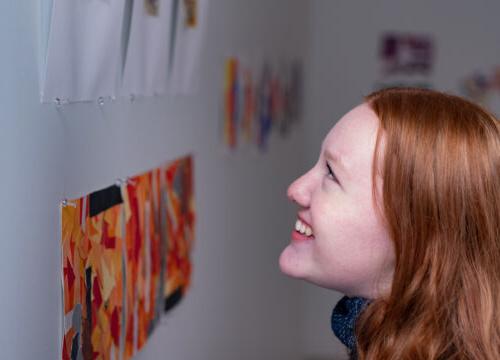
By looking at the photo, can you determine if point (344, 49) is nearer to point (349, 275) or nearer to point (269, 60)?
point (269, 60)

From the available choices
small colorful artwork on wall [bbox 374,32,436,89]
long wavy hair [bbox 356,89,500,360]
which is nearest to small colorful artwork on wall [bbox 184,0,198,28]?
long wavy hair [bbox 356,89,500,360]

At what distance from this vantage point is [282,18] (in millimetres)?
3693

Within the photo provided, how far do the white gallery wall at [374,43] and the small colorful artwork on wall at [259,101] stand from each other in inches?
17.4

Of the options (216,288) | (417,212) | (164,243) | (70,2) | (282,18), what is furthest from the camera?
(282,18)

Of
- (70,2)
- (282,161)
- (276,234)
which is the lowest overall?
(276,234)

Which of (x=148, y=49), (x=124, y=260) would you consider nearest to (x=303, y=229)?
(x=124, y=260)

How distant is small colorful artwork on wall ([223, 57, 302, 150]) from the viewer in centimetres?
258

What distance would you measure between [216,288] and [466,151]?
1283mm

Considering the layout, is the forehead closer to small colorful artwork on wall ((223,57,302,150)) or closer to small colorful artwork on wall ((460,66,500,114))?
small colorful artwork on wall ((223,57,302,150))

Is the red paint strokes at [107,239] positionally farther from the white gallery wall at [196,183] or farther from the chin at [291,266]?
the chin at [291,266]

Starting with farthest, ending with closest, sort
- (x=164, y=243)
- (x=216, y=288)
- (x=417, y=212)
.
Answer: (x=216, y=288)
(x=164, y=243)
(x=417, y=212)

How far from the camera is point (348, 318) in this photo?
1.48 meters

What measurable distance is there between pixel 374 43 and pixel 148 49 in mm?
3350

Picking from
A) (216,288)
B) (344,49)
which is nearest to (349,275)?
(216,288)
